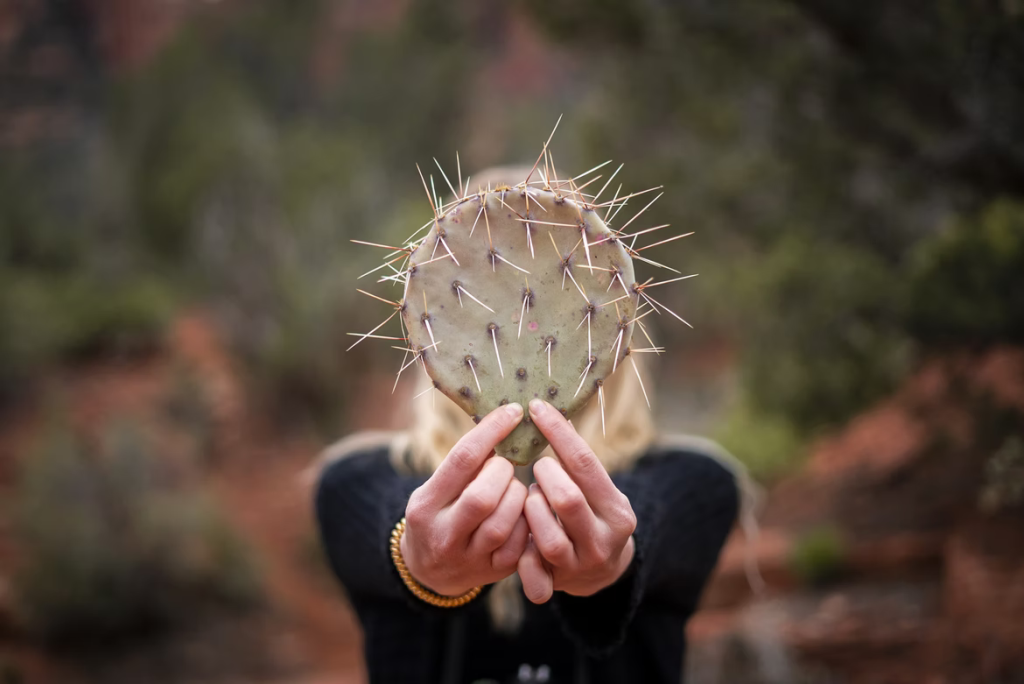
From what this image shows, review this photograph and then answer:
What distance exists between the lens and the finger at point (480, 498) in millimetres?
848

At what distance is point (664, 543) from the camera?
1.35 metres

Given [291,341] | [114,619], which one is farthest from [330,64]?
[114,619]

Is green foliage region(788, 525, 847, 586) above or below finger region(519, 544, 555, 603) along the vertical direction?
above

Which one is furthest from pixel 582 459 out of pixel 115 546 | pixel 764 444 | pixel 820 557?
pixel 115 546

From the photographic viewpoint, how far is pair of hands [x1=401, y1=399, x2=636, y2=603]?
858mm

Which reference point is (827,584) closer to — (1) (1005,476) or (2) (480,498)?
(1) (1005,476)

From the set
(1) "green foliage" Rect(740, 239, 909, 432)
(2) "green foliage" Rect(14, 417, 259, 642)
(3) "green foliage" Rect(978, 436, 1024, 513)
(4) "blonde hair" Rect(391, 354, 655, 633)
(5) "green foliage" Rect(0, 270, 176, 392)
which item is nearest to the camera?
(4) "blonde hair" Rect(391, 354, 655, 633)

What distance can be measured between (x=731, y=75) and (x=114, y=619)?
4.09 m

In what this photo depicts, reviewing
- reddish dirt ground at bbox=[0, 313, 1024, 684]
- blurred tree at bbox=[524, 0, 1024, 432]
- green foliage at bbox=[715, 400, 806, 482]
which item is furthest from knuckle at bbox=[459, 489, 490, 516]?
green foliage at bbox=[715, 400, 806, 482]

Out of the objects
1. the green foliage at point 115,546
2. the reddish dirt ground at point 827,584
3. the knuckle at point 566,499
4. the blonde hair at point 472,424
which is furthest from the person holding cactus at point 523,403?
the green foliage at point 115,546

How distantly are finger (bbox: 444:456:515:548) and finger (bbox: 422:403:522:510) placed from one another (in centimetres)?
1

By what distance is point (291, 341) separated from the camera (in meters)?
6.51

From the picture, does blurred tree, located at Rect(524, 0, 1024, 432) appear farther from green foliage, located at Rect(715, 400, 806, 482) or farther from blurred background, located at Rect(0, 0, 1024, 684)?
green foliage, located at Rect(715, 400, 806, 482)

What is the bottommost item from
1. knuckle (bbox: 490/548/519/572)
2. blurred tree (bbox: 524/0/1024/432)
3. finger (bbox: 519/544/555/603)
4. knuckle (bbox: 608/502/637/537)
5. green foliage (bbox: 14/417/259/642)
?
finger (bbox: 519/544/555/603)
